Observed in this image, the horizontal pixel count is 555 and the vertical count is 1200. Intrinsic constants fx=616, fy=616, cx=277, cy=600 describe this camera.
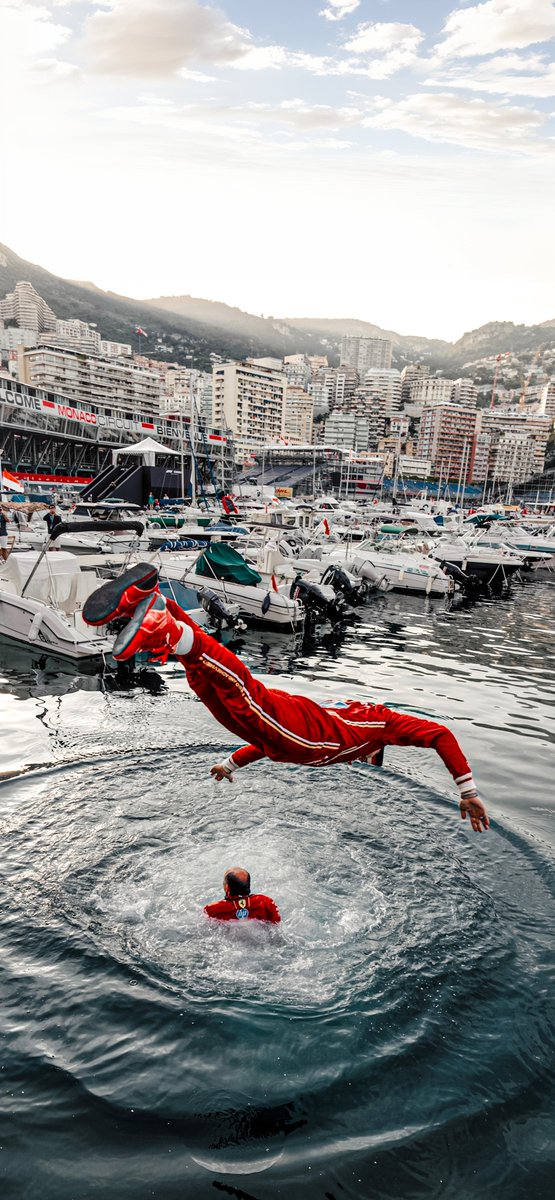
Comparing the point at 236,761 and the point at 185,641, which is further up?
the point at 185,641

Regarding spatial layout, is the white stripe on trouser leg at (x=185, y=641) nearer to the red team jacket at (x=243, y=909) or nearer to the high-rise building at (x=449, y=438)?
the red team jacket at (x=243, y=909)

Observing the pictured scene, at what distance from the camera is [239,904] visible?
Result: 17.4 ft

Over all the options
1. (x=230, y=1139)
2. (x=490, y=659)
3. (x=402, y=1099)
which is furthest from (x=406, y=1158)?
(x=490, y=659)

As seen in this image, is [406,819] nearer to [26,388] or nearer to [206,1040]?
[206,1040]

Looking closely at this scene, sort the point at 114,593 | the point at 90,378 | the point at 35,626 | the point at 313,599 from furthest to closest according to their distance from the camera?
the point at 90,378 → the point at 313,599 → the point at 35,626 → the point at 114,593

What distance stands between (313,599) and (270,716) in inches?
628

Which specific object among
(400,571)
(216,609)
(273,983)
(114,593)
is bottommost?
(400,571)

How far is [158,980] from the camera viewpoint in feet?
16.3

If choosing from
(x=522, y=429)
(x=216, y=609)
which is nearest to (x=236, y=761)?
(x=216, y=609)

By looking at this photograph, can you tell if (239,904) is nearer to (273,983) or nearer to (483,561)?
(273,983)

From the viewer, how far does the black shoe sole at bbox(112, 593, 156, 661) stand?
157 inches

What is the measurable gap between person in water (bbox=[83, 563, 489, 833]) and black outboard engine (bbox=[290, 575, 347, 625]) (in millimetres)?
15111

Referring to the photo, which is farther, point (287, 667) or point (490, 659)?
point (490, 659)

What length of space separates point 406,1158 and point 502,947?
2175 mm
